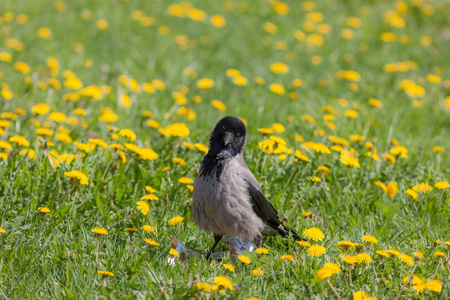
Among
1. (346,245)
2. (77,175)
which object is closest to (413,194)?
(346,245)

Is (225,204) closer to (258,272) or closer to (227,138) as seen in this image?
(227,138)

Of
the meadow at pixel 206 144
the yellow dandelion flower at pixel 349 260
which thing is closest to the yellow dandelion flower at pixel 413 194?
the meadow at pixel 206 144

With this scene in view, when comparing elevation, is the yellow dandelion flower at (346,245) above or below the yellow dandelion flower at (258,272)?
above

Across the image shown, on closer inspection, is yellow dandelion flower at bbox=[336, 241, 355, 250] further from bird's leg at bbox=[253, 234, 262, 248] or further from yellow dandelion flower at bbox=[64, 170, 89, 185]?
yellow dandelion flower at bbox=[64, 170, 89, 185]

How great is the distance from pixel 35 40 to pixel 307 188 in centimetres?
515

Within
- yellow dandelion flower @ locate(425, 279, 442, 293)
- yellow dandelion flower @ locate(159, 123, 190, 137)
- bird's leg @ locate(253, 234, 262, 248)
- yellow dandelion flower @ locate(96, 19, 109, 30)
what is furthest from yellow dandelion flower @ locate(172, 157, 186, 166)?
yellow dandelion flower @ locate(96, 19, 109, 30)

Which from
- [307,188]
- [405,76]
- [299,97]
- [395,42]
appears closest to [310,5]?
[395,42]

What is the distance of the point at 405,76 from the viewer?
27.2 feet

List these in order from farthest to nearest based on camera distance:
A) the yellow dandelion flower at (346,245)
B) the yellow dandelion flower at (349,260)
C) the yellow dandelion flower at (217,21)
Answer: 1. the yellow dandelion flower at (217,21)
2. the yellow dandelion flower at (346,245)
3. the yellow dandelion flower at (349,260)

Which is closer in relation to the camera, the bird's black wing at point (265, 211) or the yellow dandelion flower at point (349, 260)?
the yellow dandelion flower at point (349, 260)

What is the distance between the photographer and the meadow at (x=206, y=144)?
3.22 meters

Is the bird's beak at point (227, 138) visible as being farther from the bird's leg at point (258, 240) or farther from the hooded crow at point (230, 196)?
the bird's leg at point (258, 240)

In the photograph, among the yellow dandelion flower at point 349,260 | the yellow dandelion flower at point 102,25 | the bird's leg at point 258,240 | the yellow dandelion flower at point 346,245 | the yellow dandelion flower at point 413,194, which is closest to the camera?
the yellow dandelion flower at point 349,260

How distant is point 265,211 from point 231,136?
56cm
